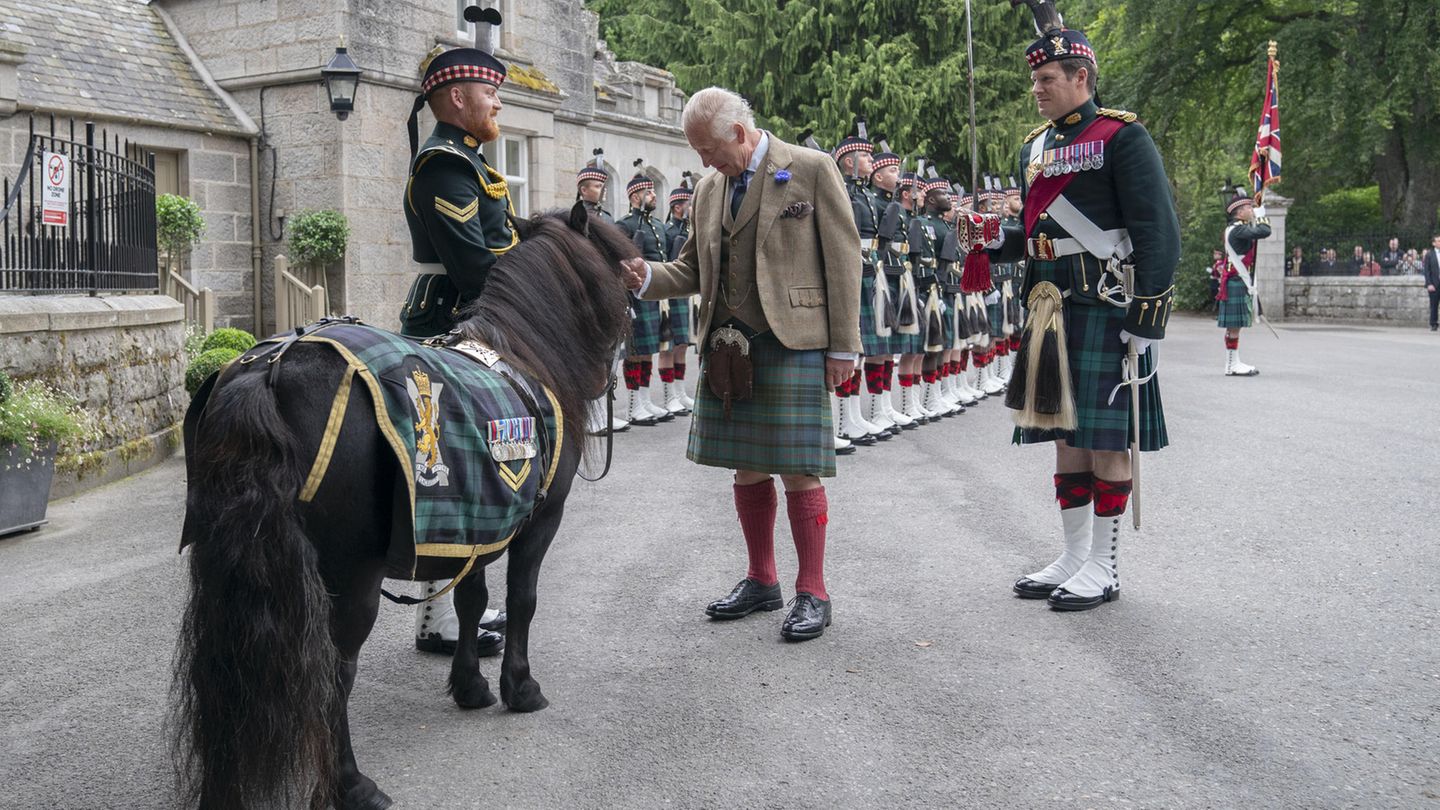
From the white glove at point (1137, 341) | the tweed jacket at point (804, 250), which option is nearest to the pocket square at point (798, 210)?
the tweed jacket at point (804, 250)

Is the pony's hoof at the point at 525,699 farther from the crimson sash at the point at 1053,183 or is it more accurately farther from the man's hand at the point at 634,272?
the crimson sash at the point at 1053,183

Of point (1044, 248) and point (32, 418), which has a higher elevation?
point (1044, 248)

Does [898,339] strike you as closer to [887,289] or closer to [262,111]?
[887,289]

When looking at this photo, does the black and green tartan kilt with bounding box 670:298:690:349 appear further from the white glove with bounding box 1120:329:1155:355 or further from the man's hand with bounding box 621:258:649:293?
the man's hand with bounding box 621:258:649:293

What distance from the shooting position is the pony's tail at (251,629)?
286 centimetres

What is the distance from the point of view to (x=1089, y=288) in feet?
17.0

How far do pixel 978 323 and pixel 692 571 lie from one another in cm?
767

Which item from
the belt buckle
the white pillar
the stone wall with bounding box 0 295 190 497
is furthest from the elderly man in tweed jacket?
the white pillar

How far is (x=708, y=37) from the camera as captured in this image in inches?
1227

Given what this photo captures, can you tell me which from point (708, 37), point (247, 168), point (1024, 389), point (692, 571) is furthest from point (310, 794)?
point (708, 37)

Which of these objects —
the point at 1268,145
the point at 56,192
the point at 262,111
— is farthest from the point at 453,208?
the point at 1268,145

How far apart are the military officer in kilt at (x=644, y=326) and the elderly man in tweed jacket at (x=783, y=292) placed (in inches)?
239

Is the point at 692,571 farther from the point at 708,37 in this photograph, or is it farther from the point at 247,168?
the point at 708,37

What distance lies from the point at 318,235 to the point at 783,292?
34.2ft
